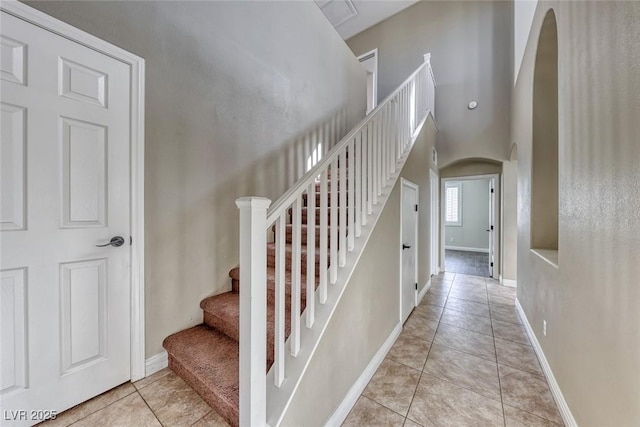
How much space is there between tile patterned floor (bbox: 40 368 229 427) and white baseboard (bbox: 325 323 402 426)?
61 cm

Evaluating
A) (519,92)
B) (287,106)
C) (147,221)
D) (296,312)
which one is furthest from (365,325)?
(519,92)

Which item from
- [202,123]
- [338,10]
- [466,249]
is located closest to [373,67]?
[338,10]

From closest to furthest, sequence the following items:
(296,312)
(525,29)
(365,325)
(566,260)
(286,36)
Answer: (296,312), (566,260), (365,325), (286,36), (525,29)

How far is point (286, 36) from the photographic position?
2.64 metres

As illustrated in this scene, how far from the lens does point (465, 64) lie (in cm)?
439

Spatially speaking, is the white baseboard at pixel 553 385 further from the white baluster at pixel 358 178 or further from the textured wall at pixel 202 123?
the textured wall at pixel 202 123

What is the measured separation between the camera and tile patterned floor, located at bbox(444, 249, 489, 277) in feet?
16.8

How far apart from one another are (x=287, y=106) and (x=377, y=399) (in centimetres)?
269

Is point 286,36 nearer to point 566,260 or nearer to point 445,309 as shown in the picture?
point 566,260

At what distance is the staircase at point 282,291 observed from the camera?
0.98 meters

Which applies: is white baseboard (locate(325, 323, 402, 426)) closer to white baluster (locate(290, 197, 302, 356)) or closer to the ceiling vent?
white baluster (locate(290, 197, 302, 356))

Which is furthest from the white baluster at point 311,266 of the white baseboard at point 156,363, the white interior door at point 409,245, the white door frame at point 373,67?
the white door frame at point 373,67

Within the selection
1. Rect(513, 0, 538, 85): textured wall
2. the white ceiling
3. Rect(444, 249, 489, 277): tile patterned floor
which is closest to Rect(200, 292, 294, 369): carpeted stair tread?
Rect(513, 0, 538, 85): textured wall

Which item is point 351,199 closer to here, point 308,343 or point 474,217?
point 308,343
